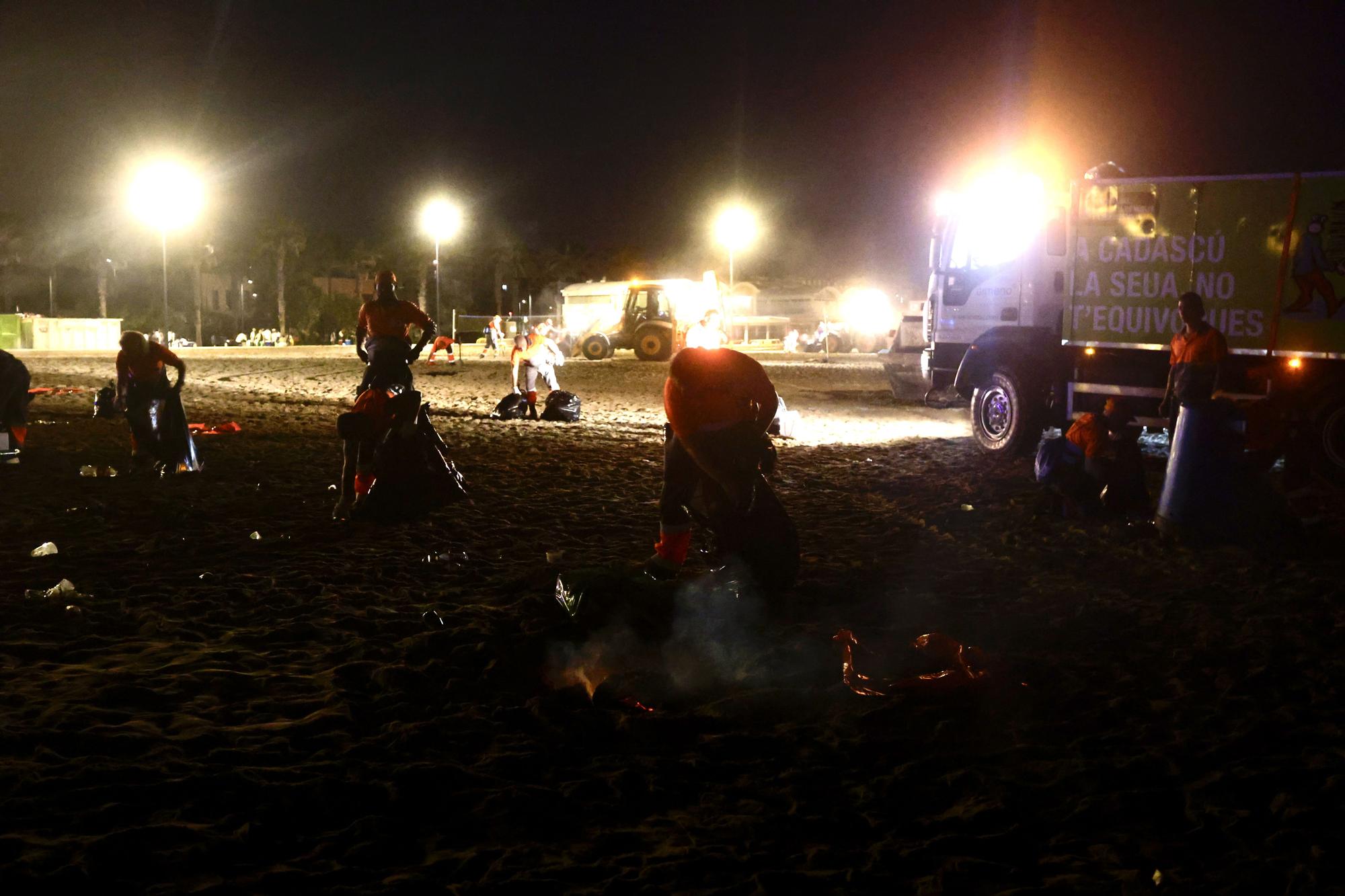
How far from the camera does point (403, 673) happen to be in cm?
483

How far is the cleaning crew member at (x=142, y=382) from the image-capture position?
1045cm

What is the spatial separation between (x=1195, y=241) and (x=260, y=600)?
10.1 metres

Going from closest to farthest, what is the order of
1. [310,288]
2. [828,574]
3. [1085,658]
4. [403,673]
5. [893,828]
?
1. [893,828]
2. [403,673]
3. [1085,658]
4. [828,574]
5. [310,288]

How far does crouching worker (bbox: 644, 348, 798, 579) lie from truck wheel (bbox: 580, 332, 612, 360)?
30.6 m

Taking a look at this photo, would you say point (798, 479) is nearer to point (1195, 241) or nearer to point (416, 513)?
point (416, 513)

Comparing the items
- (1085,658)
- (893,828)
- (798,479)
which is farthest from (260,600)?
(798,479)

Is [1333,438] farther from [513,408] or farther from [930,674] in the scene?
[513,408]

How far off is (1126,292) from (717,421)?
26.0 feet

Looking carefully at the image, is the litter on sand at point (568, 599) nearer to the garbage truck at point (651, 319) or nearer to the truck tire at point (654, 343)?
the garbage truck at point (651, 319)

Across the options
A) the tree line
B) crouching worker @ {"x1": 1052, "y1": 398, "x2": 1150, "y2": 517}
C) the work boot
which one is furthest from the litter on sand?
the tree line

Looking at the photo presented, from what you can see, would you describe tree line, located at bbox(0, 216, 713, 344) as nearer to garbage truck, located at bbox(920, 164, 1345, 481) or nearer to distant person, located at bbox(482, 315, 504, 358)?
distant person, located at bbox(482, 315, 504, 358)

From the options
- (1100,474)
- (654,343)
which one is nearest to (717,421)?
(1100,474)

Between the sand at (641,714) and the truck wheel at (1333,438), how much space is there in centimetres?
357

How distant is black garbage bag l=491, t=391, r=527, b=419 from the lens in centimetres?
1634
